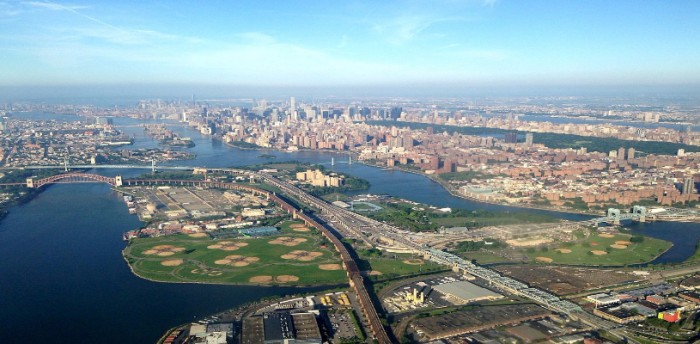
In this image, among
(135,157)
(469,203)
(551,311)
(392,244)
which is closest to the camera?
(551,311)

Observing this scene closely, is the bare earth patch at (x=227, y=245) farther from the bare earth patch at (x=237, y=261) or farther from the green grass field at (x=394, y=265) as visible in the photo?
the green grass field at (x=394, y=265)

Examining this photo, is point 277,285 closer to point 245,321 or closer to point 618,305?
point 245,321

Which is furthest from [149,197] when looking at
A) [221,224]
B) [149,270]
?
[149,270]

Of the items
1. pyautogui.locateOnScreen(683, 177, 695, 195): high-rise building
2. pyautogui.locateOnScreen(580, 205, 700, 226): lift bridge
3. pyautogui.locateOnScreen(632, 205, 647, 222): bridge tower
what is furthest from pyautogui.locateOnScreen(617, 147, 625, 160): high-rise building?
pyautogui.locateOnScreen(632, 205, 647, 222): bridge tower

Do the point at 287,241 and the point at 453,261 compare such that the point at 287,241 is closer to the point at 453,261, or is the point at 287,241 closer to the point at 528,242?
the point at 453,261

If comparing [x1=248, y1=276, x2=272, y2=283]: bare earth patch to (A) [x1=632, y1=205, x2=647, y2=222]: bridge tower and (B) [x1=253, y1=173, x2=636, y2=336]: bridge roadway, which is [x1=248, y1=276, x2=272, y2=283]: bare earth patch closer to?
(B) [x1=253, y1=173, x2=636, y2=336]: bridge roadway

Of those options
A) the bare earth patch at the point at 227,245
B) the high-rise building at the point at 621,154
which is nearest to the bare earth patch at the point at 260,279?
the bare earth patch at the point at 227,245
